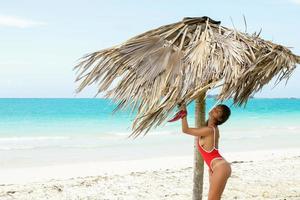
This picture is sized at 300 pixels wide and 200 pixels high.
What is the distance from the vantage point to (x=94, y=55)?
4.75 meters

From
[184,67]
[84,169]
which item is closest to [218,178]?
[184,67]

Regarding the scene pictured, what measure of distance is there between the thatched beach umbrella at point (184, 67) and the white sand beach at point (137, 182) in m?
2.28

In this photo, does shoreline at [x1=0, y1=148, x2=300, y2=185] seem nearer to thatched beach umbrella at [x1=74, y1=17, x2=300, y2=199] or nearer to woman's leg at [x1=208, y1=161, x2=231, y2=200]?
thatched beach umbrella at [x1=74, y1=17, x2=300, y2=199]

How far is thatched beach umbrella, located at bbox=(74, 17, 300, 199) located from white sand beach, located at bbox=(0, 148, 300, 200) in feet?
7.47

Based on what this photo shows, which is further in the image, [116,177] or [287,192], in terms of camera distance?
[116,177]

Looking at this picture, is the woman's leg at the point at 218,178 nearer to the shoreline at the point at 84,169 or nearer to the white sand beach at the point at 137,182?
the white sand beach at the point at 137,182

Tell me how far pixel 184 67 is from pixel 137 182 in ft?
12.6

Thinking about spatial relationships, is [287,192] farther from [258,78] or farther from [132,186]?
[258,78]

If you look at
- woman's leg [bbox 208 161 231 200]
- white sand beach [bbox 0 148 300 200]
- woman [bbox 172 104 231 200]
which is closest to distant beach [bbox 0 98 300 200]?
white sand beach [bbox 0 148 300 200]

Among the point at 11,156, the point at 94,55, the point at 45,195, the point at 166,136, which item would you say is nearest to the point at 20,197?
the point at 45,195

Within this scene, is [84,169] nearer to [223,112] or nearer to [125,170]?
[125,170]

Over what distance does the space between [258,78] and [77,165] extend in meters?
6.90

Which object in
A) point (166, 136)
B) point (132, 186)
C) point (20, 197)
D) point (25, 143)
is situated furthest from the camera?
point (166, 136)

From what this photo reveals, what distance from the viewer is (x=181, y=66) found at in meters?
4.42
